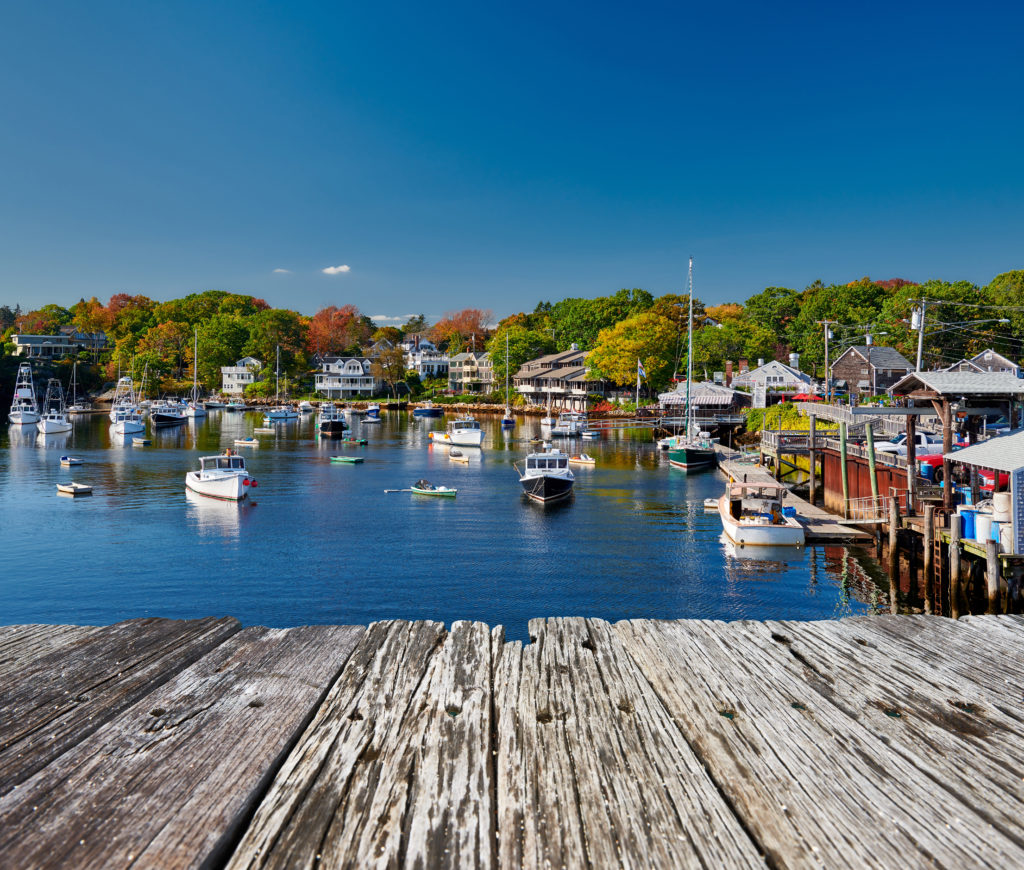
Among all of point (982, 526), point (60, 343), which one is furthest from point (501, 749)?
point (60, 343)

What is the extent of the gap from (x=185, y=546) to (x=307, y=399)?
131m

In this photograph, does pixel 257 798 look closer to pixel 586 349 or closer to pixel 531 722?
pixel 531 722

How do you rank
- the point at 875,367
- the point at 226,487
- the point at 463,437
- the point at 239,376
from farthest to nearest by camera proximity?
the point at 239,376
the point at 875,367
the point at 463,437
the point at 226,487

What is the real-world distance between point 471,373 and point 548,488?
11859 centimetres

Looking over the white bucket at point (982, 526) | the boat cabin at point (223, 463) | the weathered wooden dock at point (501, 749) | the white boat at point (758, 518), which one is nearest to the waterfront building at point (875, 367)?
the white boat at point (758, 518)

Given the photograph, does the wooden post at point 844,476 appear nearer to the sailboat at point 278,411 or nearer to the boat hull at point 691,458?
the boat hull at point 691,458

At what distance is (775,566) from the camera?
28.4 metres

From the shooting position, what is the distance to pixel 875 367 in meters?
86.3

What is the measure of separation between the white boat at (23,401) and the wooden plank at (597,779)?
117m

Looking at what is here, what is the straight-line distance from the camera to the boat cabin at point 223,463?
44906 mm

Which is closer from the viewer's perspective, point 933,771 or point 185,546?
point 933,771

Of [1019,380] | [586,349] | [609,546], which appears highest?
[586,349]

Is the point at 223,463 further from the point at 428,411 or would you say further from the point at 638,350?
the point at 428,411

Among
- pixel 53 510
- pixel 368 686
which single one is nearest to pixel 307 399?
pixel 53 510
